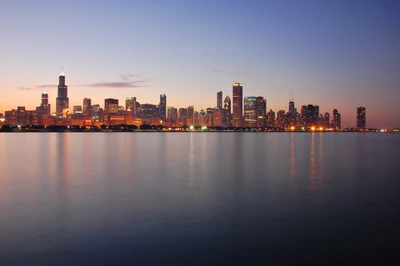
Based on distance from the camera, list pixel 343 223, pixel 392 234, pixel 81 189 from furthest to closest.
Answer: pixel 81 189, pixel 343 223, pixel 392 234

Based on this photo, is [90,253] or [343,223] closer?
[90,253]

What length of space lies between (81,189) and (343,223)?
17614mm

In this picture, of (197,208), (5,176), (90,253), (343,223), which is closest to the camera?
(90,253)

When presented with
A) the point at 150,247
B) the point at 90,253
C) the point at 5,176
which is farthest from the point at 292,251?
the point at 5,176

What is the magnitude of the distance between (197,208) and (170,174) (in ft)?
51.7

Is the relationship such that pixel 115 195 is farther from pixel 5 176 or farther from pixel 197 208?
pixel 5 176

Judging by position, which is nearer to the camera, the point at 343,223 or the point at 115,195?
the point at 343,223

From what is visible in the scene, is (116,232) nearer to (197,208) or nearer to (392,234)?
(197,208)

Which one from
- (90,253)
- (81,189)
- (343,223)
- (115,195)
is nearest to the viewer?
(90,253)

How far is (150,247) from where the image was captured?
505 inches

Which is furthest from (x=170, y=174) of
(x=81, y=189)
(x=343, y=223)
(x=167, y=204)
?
(x=343, y=223)

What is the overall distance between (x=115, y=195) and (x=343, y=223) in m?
13.8

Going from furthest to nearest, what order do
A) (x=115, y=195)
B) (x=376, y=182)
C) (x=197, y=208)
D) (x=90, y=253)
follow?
1. (x=376, y=182)
2. (x=115, y=195)
3. (x=197, y=208)
4. (x=90, y=253)

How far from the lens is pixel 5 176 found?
33.5 meters
